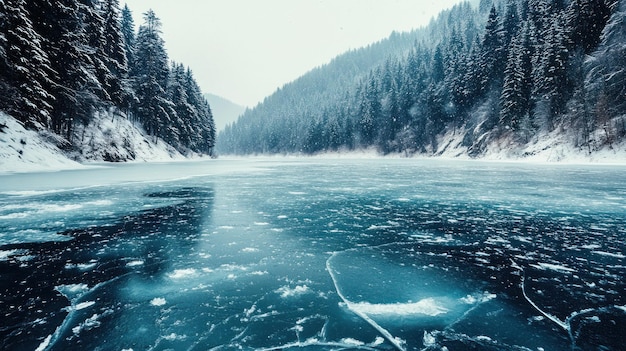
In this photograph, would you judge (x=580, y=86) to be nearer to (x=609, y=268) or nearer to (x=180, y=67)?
(x=609, y=268)

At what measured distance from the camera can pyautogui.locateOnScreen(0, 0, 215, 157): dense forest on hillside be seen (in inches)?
721

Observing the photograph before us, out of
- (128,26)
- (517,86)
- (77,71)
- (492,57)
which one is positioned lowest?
(517,86)

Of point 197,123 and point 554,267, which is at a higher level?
point 197,123

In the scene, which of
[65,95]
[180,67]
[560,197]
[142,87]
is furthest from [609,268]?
[180,67]

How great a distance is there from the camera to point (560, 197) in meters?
10.7

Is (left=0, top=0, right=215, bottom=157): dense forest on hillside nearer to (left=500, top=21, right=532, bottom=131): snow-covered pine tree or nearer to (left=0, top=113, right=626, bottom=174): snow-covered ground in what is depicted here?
(left=0, top=113, right=626, bottom=174): snow-covered ground

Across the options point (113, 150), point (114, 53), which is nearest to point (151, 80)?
point (114, 53)

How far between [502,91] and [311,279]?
51116mm

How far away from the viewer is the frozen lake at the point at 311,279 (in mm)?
2709

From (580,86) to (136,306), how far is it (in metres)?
42.7

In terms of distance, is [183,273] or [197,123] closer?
[183,273]

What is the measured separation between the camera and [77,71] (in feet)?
84.2

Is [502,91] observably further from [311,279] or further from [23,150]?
[23,150]

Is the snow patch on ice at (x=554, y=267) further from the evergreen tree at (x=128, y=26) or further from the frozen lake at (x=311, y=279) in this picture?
the evergreen tree at (x=128, y=26)
